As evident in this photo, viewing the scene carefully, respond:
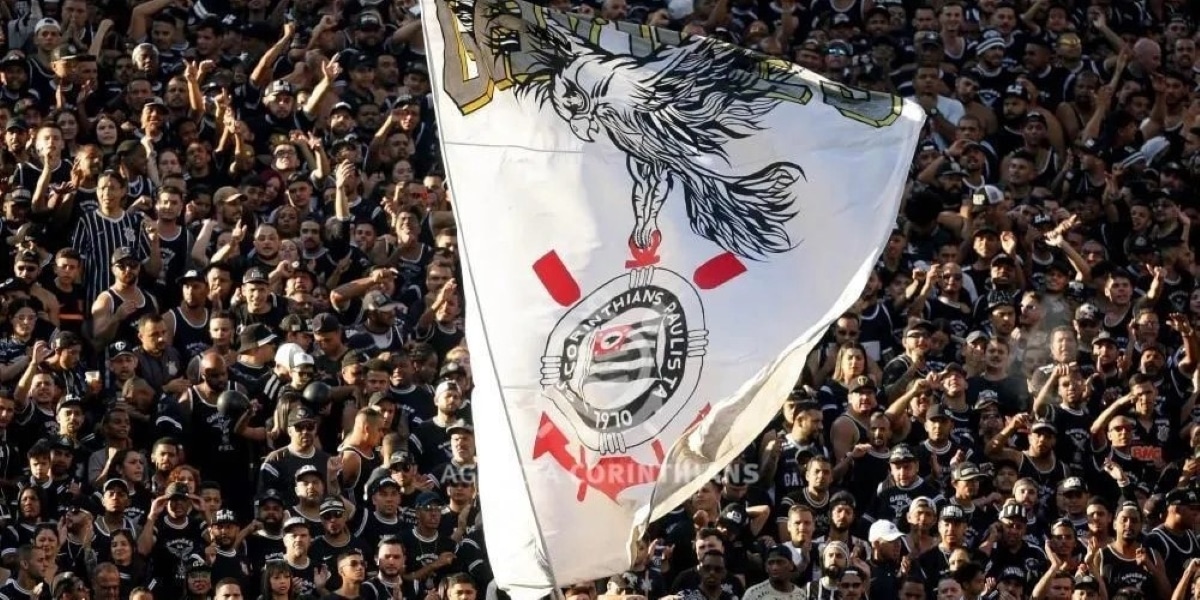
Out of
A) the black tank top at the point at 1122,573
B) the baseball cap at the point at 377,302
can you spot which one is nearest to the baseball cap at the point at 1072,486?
the black tank top at the point at 1122,573

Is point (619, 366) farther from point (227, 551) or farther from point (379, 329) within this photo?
point (379, 329)

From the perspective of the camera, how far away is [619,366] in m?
12.1

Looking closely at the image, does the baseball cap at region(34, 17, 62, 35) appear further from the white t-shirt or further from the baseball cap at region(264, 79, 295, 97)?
the white t-shirt

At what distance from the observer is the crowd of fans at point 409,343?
16625mm

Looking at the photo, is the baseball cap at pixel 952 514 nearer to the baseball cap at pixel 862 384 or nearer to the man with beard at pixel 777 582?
the man with beard at pixel 777 582

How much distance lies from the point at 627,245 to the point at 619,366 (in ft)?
1.80

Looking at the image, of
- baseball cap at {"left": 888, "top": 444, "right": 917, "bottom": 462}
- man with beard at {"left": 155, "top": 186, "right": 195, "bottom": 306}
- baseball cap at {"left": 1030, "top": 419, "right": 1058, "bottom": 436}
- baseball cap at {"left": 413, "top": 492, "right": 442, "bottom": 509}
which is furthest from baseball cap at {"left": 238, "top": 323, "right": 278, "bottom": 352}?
baseball cap at {"left": 1030, "top": 419, "right": 1058, "bottom": 436}

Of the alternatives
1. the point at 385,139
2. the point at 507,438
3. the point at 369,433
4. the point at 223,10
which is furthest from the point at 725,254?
the point at 223,10

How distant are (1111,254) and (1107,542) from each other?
4.14m

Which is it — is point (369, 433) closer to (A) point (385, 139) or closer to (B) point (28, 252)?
(B) point (28, 252)

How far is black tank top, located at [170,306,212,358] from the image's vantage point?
710 inches

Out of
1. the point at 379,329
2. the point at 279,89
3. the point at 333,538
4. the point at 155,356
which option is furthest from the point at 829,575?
the point at 279,89

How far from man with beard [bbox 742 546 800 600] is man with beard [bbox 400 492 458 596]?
1673mm

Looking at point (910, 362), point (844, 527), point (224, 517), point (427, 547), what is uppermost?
point (224, 517)
